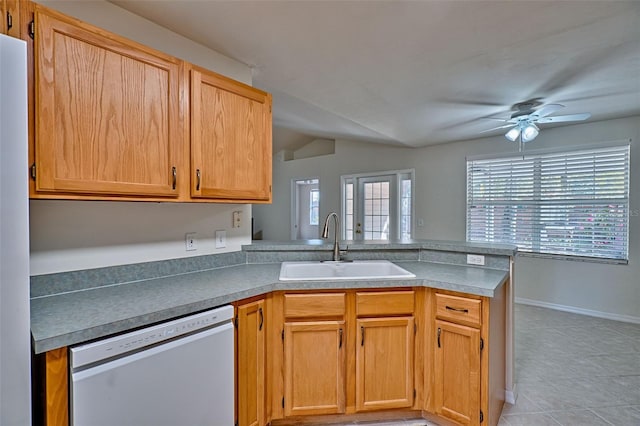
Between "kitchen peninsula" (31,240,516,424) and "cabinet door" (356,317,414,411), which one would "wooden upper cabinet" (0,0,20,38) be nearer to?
"kitchen peninsula" (31,240,516,424)

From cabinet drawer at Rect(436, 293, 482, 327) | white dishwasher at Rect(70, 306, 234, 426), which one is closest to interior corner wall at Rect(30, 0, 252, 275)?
white dishwasher at Rect(70, 306, 234, 426)

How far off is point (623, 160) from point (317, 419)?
13.7 feet

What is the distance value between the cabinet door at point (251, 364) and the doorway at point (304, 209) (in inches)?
192

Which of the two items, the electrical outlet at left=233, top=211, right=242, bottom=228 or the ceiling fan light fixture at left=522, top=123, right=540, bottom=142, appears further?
the ceiling fan light fixture at left=522, top=123, right=540, bottom=142

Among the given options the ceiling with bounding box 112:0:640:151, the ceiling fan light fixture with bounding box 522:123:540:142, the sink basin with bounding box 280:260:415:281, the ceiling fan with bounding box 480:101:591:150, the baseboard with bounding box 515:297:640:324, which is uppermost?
the ceiling with bounding box 112:0:640:151

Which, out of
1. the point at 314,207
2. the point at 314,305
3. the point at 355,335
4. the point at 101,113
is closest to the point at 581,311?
the point at 355,335

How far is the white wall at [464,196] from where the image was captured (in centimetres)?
358

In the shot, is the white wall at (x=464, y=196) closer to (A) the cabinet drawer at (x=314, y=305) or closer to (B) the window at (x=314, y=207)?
(B) the window at (x=314, y=207)

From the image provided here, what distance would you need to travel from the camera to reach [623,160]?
359 centimetres

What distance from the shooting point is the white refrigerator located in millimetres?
860

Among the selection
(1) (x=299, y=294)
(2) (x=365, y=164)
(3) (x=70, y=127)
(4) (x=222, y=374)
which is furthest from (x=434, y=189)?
(3) (x=70, y=127)

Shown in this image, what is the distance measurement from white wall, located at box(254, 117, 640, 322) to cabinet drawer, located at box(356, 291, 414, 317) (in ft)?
10.7

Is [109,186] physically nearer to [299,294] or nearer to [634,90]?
[299,294]

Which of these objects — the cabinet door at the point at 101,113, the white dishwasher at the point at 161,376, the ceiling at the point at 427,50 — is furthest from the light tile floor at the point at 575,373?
the ceiling at the point at 427,50
